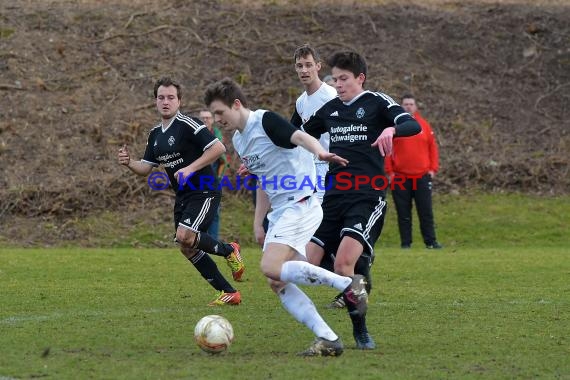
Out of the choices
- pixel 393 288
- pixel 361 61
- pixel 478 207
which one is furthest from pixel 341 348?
pixel 478 207

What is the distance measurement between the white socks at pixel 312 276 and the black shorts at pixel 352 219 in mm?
1163

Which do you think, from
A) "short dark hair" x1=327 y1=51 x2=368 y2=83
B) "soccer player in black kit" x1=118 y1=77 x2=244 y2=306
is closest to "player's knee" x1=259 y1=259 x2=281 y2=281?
"short dark hair" x1=327 y1=51 x2=368 y2=83

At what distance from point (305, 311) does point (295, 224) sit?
0.64 metres

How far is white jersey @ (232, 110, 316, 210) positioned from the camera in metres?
6.88

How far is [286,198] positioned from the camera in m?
6.89

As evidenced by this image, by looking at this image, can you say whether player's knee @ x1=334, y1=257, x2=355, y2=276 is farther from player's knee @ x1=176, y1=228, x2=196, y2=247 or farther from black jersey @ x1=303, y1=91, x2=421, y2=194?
player's knee @ x1=176, y1=228, x2=196, y2=247

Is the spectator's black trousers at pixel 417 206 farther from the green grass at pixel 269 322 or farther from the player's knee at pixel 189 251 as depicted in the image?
the player's knee at pixel 189 251

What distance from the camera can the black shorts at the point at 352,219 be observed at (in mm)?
7598

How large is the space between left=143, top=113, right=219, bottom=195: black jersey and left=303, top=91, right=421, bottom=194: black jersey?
57.5 inches

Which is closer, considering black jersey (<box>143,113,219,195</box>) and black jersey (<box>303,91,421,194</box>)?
black jersey (<box>303,91,421,194</box>)

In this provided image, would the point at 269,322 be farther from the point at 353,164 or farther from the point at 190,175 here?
the point at 190,175

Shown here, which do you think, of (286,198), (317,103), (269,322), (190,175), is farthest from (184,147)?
(286,198)

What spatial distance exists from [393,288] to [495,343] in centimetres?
332

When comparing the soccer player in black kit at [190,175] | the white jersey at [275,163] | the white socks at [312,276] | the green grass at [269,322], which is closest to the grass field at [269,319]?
the green grass at [269,322]
